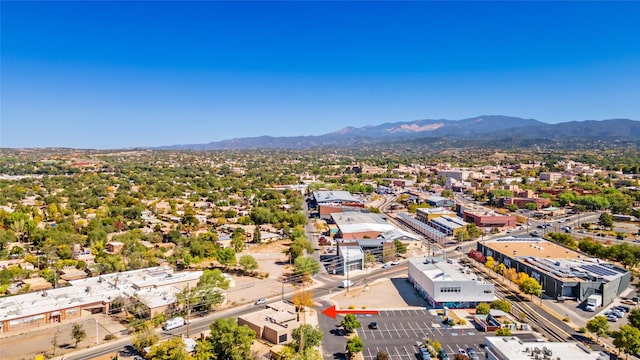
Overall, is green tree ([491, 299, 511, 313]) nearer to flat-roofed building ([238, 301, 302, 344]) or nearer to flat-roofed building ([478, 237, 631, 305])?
flat-roofed building ([478, 237, 631, 305])

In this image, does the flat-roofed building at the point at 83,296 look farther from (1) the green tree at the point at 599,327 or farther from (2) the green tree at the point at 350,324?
(1) the green tree at the point at 599,327

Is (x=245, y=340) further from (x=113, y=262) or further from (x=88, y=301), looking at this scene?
(x=113, y=262)

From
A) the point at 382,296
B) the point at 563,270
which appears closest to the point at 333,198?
the point at 382,296

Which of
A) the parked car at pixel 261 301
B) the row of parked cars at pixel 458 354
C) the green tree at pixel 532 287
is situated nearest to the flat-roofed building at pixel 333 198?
the parked car at pixel 261 301

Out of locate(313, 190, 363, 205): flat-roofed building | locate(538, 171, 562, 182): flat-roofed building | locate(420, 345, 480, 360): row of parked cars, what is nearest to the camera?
locate(420, 345, 480, 360): row of parked cars

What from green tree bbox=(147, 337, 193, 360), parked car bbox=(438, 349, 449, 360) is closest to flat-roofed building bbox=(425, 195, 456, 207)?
parked car bbox=(438, 349, 449, 360)

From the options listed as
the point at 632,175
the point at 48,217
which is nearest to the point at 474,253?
the point at 48,217
